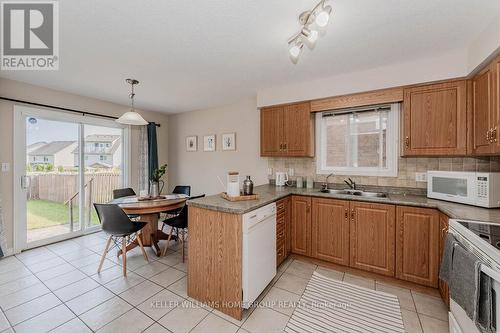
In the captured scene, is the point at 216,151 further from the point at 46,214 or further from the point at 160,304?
the point at 46,214

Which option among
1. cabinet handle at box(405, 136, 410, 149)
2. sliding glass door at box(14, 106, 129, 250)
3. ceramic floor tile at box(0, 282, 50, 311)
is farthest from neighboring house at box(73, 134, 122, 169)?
cabinet handle at box(405, 136, 410, 149)

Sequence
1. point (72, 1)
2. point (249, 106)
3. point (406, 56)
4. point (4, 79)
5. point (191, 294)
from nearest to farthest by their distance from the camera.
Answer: point (72, 1)
point (191, 294)
point (406, 56)
point (4, 79)
point (249, 106)

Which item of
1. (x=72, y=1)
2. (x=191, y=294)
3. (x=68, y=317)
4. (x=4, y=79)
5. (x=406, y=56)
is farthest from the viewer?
(x=4, y=79)

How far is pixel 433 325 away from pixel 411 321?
15 cm

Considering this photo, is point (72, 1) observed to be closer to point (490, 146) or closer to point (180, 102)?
point (180, 102)

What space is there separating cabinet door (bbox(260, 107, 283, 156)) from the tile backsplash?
441mm

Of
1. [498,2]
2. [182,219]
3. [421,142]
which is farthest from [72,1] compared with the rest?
[421,142]

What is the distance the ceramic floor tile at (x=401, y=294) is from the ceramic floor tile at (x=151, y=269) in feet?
8.08

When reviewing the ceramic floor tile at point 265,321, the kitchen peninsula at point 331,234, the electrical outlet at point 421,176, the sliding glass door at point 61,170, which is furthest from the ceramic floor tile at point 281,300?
the sliding glass door at point 61,170

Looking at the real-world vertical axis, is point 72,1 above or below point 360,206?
above

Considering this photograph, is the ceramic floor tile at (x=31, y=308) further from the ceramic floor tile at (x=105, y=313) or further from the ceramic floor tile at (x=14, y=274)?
the ceramic floor tile at (x=14, y=274)

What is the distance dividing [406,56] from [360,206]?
168 centimetres

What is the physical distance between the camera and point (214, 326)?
167 cm

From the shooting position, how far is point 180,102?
398 centimetres
